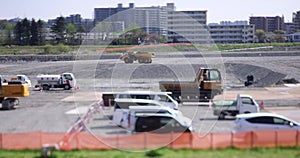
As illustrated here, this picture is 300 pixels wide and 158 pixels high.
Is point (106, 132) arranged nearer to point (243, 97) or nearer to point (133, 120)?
point (133, 120)

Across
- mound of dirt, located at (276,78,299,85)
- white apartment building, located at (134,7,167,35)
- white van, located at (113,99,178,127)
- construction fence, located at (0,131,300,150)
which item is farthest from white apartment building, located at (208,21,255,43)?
construction fence, located at (0,131,300,150)

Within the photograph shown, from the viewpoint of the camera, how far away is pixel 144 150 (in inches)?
756

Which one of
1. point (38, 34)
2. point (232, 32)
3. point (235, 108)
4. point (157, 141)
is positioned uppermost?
point (232, 32)

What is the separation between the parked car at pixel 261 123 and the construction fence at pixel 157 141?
1501 millimetres

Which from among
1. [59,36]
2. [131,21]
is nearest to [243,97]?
[131,21]

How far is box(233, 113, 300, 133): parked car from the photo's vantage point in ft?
72.3

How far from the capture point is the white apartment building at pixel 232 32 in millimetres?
164087

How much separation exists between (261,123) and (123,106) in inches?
296

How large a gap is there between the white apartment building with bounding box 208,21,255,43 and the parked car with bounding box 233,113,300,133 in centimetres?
14226

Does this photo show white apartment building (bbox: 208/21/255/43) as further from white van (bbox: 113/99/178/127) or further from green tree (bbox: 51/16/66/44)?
white van (bbox: 113/99/178/127)

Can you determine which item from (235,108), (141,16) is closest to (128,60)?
(141,16)

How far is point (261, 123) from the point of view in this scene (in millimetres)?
22250

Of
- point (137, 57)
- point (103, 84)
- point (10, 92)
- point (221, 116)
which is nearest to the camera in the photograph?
point (221, 116)

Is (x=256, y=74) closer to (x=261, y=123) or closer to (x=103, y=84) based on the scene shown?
(x=103, y=84)
